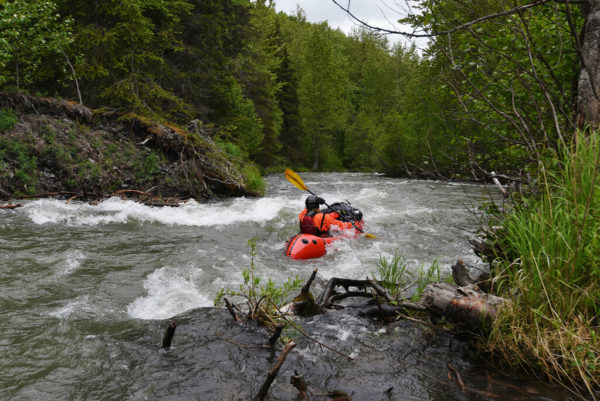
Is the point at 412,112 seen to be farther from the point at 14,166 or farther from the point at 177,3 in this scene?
the point at 14,166

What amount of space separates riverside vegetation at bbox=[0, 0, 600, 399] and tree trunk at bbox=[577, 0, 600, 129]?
0.05 ft

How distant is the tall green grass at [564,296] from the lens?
2.28m

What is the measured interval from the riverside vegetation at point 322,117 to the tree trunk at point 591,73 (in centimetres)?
1

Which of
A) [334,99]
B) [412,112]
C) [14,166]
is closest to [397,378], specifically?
[14,166]

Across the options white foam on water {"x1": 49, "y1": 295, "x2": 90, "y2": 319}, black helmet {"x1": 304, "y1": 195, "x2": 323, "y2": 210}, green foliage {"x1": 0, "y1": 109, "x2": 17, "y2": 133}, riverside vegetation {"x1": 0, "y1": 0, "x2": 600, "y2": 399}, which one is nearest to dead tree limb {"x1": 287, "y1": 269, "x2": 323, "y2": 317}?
riverside vegetation {"x1": 0, "y1": 0, "x2": 600, "y2": 399}

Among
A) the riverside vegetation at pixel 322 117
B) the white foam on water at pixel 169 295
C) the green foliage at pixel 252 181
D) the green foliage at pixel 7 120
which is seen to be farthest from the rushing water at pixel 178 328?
the green foliage at pixel 252 181

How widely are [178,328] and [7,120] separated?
881cm

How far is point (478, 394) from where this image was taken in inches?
95.3

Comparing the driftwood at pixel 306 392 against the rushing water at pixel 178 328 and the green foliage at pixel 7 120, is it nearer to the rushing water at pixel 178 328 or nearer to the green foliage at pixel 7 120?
the rushing water at pixel 178 328

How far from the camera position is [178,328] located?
138 inches

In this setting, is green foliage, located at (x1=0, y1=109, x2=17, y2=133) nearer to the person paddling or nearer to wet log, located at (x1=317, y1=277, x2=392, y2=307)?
the person paddling

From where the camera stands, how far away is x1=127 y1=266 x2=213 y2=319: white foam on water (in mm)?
4031

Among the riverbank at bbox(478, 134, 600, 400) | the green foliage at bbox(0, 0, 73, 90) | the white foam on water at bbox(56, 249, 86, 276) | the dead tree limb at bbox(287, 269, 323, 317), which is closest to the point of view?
the riverbank at bbox(478, 134, 600, 400)

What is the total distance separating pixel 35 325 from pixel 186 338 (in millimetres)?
1498
